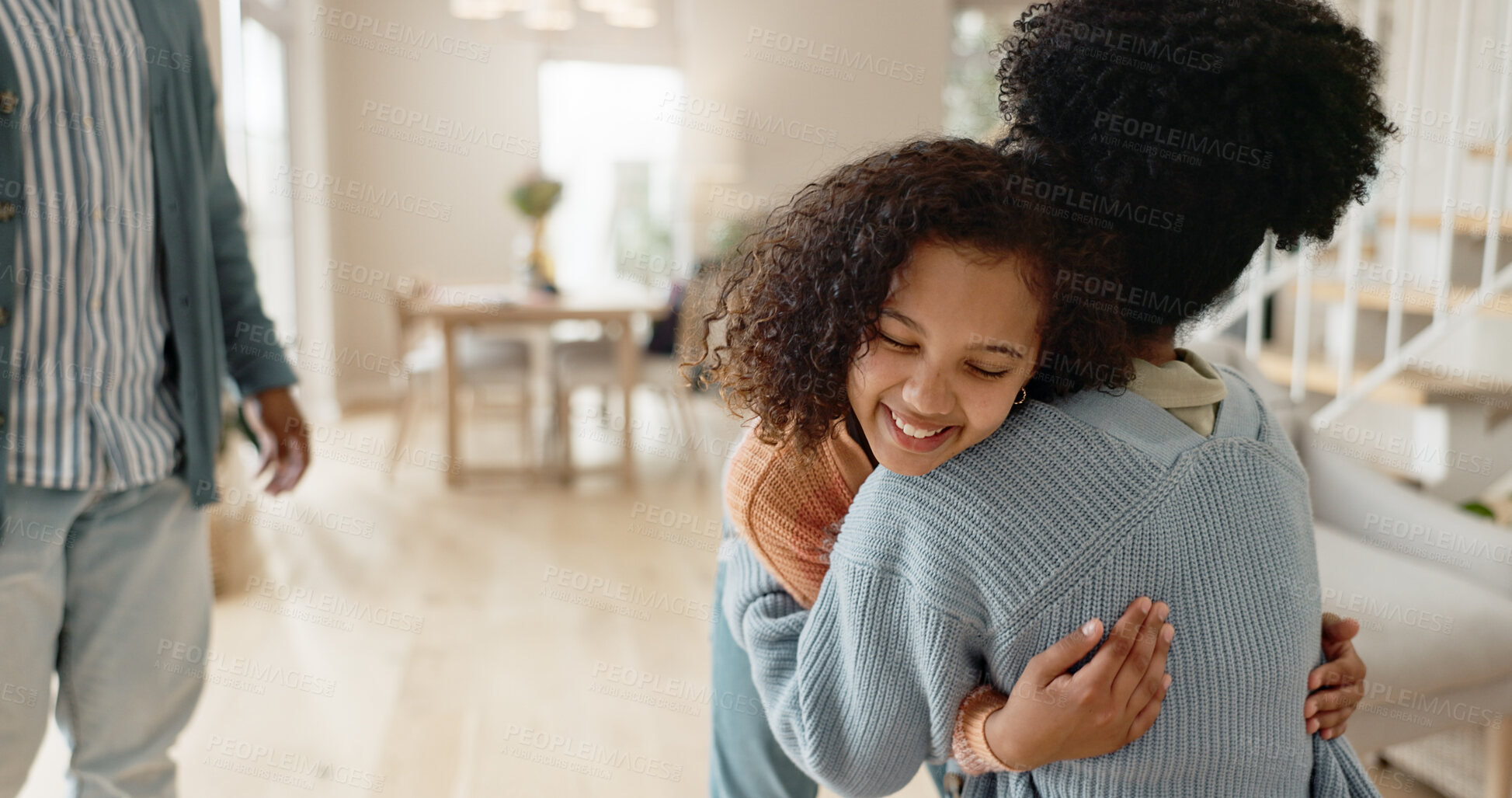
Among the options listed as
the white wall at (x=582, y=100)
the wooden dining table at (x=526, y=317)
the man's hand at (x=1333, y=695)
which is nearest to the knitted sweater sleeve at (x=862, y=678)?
the man's hand at (x=1333, y=695)

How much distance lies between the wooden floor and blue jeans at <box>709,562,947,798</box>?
0.87 m

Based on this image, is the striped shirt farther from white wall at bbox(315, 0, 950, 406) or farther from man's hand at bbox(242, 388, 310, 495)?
white wall at bbox(315, 0, 950, 406)

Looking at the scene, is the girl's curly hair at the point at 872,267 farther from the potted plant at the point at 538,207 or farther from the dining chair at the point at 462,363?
the potted plant at the point at 538,207

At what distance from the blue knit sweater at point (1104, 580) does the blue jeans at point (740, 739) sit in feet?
1.11

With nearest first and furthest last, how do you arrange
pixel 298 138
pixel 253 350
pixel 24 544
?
pixel 24 544 → pixel 253 350 → pixel 298 138

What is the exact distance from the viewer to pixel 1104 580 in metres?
0.79

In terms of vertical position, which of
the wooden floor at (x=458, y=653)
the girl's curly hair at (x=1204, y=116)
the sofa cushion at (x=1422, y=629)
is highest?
the girl's curly hair at (x=1204, y=116)

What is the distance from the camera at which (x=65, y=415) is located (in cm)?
119

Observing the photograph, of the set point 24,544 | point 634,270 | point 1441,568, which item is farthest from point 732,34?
point 24,544

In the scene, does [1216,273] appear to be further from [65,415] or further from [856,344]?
[65,415]

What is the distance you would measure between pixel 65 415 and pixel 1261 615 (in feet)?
4.05

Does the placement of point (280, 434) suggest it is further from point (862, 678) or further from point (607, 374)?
point (607, 374)

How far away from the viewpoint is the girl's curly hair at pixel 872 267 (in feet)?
2.44

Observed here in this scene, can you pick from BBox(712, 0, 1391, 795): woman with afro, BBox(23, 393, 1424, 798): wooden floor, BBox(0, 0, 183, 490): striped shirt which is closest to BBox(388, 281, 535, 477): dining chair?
BBox(23, 393, 1424, 798): wooden floor
